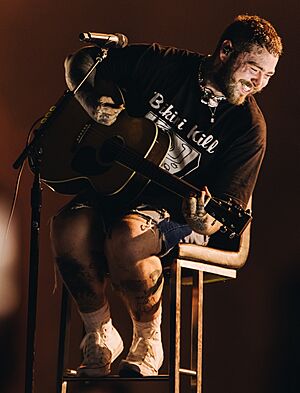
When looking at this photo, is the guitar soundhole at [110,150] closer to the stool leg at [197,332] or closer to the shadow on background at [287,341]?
the stool leg at [197,332]

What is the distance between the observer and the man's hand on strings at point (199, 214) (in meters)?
2.45

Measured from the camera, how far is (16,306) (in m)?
3.52

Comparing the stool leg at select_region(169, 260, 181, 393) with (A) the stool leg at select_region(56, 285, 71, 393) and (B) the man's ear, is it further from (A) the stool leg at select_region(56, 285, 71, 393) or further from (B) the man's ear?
(B) the man's ear

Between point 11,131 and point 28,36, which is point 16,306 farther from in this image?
point 28,36

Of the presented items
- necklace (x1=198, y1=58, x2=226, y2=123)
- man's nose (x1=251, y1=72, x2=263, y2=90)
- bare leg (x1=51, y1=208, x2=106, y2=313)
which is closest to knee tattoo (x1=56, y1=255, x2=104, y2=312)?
bare leg (x1=51, y1=208, x2=106, y2=313)

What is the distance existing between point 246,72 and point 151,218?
19.4 inches

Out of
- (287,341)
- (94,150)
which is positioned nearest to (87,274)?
(94,150)

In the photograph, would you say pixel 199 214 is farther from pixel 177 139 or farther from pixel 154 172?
pixel 177 139

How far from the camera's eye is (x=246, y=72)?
8.56ft

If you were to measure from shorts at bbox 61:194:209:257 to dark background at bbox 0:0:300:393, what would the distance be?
85 cm

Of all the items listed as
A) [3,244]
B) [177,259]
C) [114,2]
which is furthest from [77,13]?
[177,259]

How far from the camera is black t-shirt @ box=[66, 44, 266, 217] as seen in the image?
8.70 ft

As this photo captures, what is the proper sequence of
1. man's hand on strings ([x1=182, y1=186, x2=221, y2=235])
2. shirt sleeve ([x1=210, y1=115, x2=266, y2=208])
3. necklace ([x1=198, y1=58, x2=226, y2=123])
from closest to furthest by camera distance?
man's hand on strings ([x1=182, y1=186, x2=221, y2=235])
shirt sleeve ([x1=210, y1=115, x2=266, y2=208])
necklace ([x1=198, y1=58, x2=226, y2=123])

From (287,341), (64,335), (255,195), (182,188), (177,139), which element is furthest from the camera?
(255,195)
